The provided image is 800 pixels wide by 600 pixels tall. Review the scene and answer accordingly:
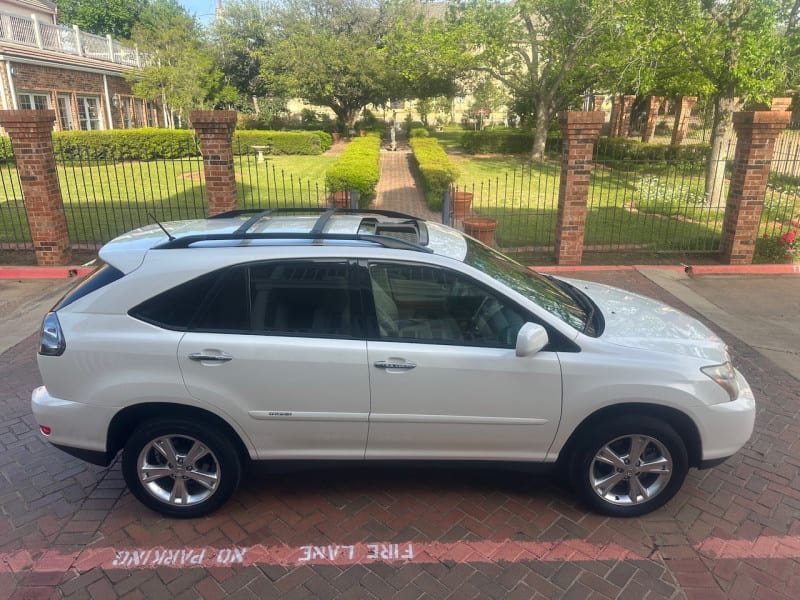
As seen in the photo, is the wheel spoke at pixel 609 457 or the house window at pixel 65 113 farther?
the house window at pixel 65 113

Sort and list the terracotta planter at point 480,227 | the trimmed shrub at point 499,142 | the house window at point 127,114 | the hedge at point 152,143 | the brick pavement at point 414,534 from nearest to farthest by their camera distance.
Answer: the brick pavement at point 414,534
the terracotta planter at point 480,227
the hedge at point 152,143
the trimmed shrub at point 499,142
the house window at point 127,114

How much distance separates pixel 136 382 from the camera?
3.15 meters

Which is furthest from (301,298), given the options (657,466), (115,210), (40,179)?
(115,210)

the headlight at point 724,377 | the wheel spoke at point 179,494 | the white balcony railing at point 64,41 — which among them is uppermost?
the white balcony railing at point 64,41

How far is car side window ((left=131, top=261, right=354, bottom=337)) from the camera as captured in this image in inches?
126

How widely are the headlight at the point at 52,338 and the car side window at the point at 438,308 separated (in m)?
1.71

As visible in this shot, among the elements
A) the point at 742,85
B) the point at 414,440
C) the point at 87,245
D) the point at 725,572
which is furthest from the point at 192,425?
the point at 742,85

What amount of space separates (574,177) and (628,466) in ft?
20.8

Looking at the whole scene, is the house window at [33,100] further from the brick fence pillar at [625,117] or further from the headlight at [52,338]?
the brick fence pillar at [625,117]

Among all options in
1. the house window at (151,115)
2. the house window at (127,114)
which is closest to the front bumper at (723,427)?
the house window at (127,114)

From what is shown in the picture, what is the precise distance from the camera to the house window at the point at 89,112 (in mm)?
26663

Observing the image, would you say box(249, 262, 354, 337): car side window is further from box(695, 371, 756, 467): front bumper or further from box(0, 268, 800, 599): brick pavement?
box(695, 371, 756, 467): front bumper

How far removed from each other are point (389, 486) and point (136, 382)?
5.35ft

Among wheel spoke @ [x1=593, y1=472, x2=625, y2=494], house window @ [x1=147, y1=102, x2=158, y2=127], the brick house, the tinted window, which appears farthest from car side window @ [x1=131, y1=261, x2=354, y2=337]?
house window @ [x1=147, y1=102, x2=158, y2=127]
